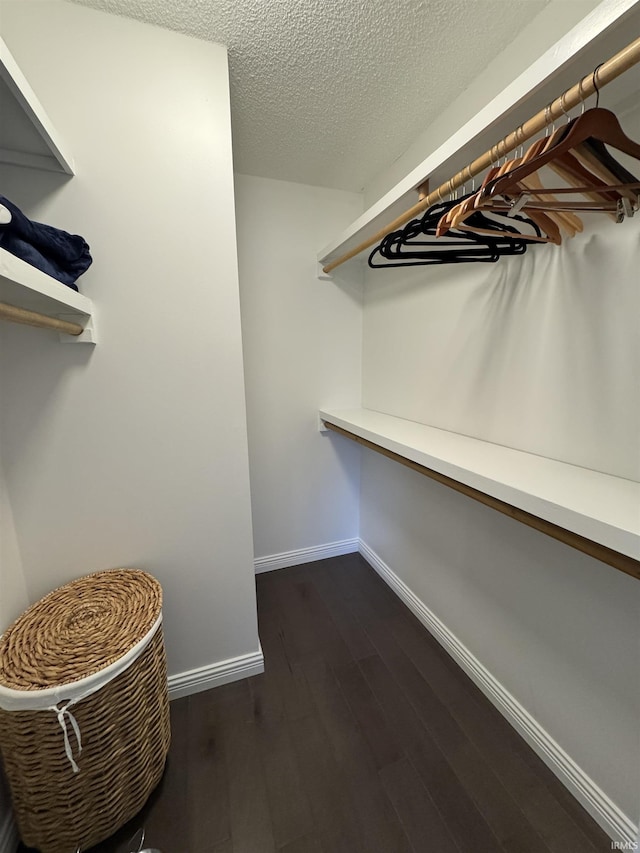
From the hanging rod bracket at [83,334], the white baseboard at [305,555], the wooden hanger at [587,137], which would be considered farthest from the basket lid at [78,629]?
the wooden hanger at [587,137]

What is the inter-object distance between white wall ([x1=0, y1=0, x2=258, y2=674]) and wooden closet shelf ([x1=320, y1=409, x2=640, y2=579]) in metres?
0.71

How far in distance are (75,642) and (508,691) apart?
1462 millimetres

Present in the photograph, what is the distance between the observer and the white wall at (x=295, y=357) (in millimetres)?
1856

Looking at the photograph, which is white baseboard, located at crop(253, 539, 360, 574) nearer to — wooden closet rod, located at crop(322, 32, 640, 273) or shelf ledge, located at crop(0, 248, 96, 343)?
shelf ledge, located at crop(0, 248, 96, 343)

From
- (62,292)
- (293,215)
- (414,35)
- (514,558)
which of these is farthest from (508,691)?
(293,215)

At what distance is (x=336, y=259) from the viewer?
1804 mm

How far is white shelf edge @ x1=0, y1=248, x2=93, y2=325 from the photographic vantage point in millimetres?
638

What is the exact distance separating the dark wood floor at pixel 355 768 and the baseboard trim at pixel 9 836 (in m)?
0.23

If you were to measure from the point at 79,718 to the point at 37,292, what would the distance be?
3.38 feet

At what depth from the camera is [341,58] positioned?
3.75 feet

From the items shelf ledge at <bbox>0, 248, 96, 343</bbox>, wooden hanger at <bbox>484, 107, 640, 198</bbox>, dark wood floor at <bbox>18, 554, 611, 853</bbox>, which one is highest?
wooden hanger at <bbox>484, 107, 640, 198</bbox>

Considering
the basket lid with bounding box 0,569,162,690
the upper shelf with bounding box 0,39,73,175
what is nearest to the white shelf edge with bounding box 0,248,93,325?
the upper shelf with bounding box 0,39,73,175

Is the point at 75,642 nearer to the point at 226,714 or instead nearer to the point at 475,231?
the point at 226,714

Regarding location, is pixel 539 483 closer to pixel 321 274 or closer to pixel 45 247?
pixel 45 247
